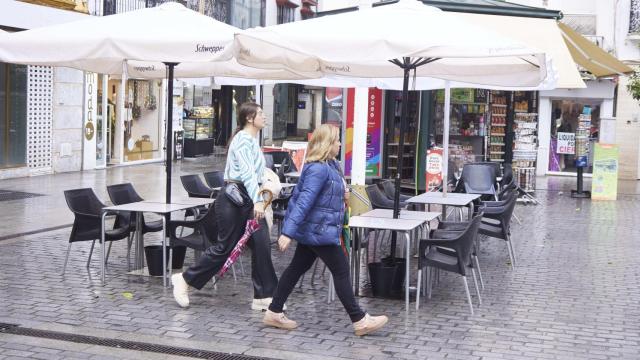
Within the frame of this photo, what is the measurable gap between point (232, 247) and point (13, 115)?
12712 mm

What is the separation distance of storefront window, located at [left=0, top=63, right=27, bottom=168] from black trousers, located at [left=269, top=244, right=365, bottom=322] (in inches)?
520

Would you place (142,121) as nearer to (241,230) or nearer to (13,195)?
(13,195)

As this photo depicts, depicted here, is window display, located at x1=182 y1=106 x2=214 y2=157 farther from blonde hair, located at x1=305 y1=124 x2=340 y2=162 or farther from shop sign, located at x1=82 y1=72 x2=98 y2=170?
blonde hair, located at x1=305 y1=124 x2=340 y2=162

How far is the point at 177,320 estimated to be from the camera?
23.8ft

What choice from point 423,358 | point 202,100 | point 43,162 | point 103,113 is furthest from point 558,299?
point 202,100

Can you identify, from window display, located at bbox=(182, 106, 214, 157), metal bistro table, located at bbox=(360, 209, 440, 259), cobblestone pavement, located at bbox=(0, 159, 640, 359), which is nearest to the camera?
cobblestone pavement, located at bbox=(0, 159, 640, 359)

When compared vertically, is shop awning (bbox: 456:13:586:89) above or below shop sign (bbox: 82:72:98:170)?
above

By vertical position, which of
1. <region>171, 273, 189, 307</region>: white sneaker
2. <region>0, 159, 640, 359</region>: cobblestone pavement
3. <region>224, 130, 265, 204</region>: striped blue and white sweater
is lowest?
<region>0, 159, 640, 359</region>: cobblestone pavement

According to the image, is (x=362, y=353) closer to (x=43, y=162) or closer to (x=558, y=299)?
(x=558, y=299)

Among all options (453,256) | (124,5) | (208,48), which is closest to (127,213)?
(208,48)

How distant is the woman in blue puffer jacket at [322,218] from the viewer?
22.0 feet

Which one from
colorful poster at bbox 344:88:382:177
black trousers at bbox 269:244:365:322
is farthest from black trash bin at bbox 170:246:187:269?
colorful poster at bbox 344:88:382:177

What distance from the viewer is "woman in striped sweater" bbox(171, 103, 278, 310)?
7.58 meters

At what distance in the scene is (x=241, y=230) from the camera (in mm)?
7664
